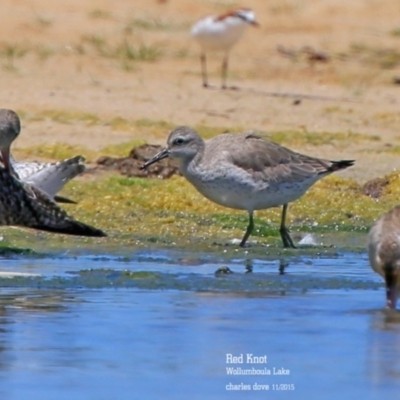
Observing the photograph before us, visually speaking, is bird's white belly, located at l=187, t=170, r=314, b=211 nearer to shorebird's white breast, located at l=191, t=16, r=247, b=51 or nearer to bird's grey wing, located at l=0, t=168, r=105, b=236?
bird's grey wing, located at l=0, t=168, r=105, b=236

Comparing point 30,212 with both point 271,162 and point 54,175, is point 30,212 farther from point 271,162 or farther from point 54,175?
point 271,162

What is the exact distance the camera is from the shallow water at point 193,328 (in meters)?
6.83

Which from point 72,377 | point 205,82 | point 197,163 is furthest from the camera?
point 205,82

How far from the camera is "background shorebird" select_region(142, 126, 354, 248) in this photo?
1076 cm

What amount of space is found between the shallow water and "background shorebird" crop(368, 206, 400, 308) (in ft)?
0.59

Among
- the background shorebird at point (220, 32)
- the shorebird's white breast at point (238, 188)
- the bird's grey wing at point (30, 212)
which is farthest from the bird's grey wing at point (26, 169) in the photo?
the background shorebird at point (220, 32)

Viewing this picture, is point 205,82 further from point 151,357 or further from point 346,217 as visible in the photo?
point 151,357

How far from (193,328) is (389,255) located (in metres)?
1.20

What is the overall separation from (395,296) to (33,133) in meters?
6.93

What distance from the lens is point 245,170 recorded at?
425 inches

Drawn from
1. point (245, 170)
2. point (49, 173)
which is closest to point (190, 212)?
point (49, 173)

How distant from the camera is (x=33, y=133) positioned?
48.6ft

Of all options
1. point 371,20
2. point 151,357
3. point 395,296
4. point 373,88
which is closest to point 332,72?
point 373,88

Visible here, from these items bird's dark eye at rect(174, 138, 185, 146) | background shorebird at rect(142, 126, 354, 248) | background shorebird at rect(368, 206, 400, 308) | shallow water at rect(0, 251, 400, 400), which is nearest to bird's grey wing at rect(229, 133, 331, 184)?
background shorebird at rect(142, 126, 354, 248)
